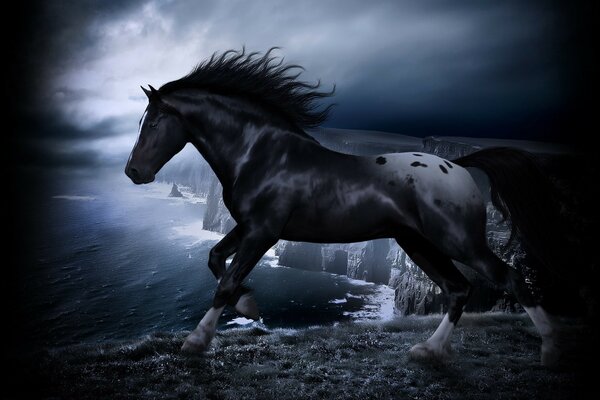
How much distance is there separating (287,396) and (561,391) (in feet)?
7.24

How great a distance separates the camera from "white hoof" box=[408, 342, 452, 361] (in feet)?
12.4

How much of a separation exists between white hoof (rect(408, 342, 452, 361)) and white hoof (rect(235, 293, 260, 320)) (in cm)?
161

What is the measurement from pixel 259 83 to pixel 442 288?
2.84 meters

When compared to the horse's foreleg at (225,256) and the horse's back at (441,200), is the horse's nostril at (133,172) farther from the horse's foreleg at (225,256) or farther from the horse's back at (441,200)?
the horse's back at (441,200)

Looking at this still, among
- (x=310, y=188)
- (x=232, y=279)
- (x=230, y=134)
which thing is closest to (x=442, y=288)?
(x=310, y=188)

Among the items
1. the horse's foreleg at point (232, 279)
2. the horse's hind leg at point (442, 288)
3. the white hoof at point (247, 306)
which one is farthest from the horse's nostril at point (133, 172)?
the horse's hind leg at point (442, 288)

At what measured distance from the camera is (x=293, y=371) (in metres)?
3.43

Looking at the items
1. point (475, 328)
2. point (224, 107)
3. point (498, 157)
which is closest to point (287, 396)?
point (224, 107)

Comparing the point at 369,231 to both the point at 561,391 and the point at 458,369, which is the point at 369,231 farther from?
the point at 561,391

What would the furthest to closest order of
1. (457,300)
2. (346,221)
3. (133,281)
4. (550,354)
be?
(133,281) < (457,300) < (346,221) < (550,354)

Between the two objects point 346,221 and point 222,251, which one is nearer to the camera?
point 346,221

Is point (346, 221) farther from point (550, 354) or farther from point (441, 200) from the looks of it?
point (550, 354)

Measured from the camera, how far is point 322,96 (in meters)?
4.12

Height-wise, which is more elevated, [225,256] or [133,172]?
[133,172]
